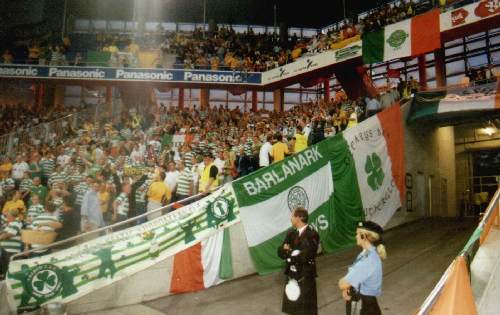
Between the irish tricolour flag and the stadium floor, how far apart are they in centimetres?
43

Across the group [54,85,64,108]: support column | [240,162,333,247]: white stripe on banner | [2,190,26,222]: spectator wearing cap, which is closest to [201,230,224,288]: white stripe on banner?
[240,162,333,247]: white stripe on banner

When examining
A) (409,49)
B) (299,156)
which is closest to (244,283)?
(299,156)

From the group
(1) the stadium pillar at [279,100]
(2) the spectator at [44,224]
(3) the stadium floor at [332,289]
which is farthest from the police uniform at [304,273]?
(1) the stadium pillar at [279,100]

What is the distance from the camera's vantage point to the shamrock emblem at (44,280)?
18.1ft

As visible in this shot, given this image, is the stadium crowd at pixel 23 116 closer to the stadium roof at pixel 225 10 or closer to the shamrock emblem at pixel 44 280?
the stadium roof at pixel 225 10

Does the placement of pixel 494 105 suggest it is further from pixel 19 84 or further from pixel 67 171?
pixel 19 84

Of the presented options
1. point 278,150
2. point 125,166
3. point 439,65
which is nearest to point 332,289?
point 278,150

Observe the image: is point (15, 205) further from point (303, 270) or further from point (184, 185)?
point (303, 270)

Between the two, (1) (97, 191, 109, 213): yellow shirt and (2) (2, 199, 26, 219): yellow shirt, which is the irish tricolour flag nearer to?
(1) (97, 191, 109, 213): yellow shirt

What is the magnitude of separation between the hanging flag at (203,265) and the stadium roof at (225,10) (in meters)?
22.3

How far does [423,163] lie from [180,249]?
977 cm

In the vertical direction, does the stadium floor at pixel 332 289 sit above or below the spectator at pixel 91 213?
below

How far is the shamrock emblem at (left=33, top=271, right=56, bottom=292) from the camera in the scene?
553cm

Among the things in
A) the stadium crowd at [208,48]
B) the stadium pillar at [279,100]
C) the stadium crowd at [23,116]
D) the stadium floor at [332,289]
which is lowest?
the stadium floor at [332,289]
